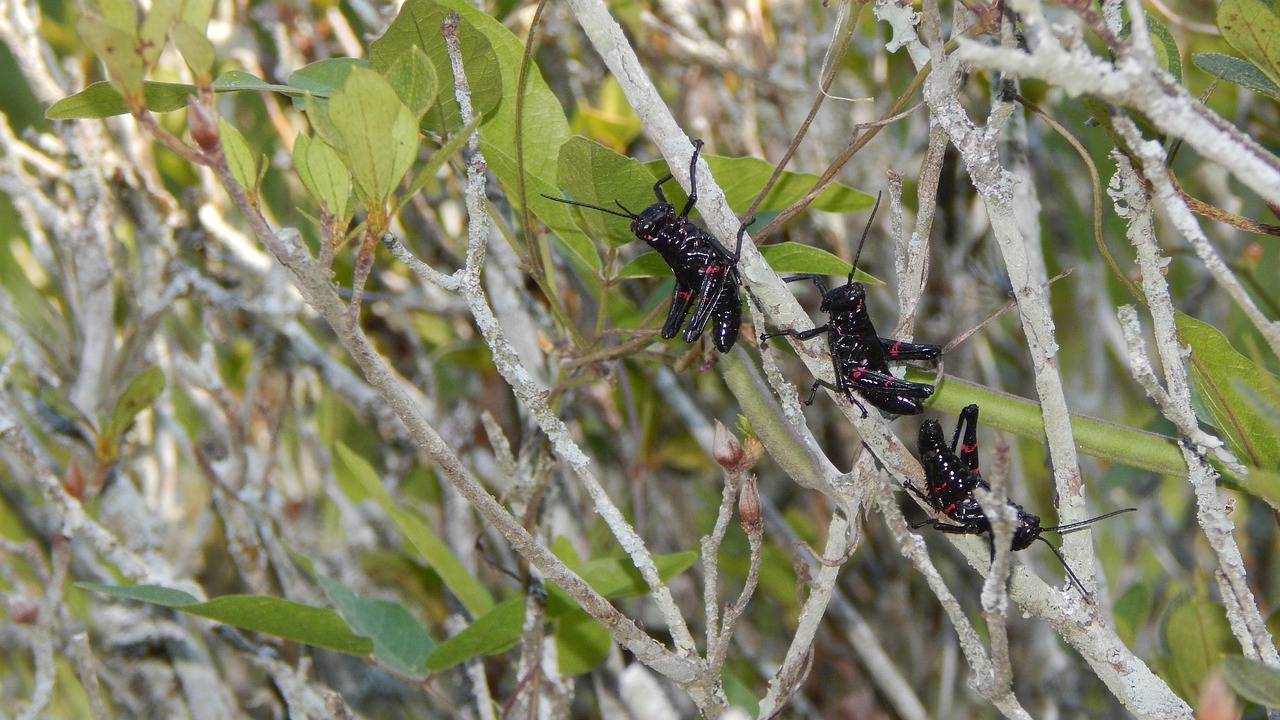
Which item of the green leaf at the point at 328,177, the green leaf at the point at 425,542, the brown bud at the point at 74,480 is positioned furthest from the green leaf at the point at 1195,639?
the brown bud at the point at 74,480

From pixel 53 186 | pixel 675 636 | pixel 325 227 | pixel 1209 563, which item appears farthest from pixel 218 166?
pixel 1209 563

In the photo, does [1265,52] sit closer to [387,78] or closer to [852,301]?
[852,301]

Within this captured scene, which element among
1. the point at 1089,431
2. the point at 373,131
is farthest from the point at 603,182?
the point at 1089,431

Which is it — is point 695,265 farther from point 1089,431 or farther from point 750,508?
point 1089,431

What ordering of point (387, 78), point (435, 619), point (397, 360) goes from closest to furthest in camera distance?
point (387, 78) < point (435, 619) < point (397, 360)

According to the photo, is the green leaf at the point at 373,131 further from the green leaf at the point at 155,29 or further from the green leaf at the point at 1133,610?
the green leaf at the point at 1133,610

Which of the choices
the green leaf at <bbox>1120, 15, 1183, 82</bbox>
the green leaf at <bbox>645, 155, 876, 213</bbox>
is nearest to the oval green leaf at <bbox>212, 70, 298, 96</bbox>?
the green leaf at <bbox>645, 155, 876, 213</bbox>
